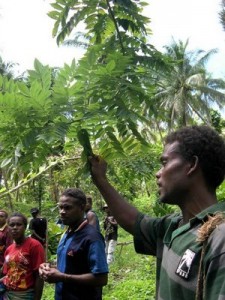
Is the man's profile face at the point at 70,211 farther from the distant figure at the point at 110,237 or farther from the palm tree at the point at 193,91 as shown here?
the palm tree at the point at 193,91

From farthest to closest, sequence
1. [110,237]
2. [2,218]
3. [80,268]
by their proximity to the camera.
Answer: [110,237] → [2,218] → [80,268]

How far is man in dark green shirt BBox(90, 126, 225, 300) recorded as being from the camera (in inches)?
52.5

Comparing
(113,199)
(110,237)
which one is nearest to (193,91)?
(110,237)

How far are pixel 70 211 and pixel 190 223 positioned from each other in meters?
2.07

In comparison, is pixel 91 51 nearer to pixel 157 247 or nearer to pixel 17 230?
pixel 157 247

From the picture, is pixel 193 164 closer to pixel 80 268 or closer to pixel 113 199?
pixel 113 199

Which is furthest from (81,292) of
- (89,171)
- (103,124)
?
(103,124)

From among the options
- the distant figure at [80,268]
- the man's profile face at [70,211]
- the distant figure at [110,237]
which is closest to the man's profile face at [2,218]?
the man's profile face at [70,211]

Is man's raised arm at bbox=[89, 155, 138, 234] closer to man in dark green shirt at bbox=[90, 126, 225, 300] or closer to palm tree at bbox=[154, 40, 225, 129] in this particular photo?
man in dark green shirt at bbox=[90, 126, 225, 300]

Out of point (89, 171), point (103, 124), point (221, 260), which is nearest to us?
point (221, 260)

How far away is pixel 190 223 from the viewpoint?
63.5 inches

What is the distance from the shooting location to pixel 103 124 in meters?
2.23

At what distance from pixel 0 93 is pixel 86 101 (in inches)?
15.6

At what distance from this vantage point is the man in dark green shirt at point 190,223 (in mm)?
1334
